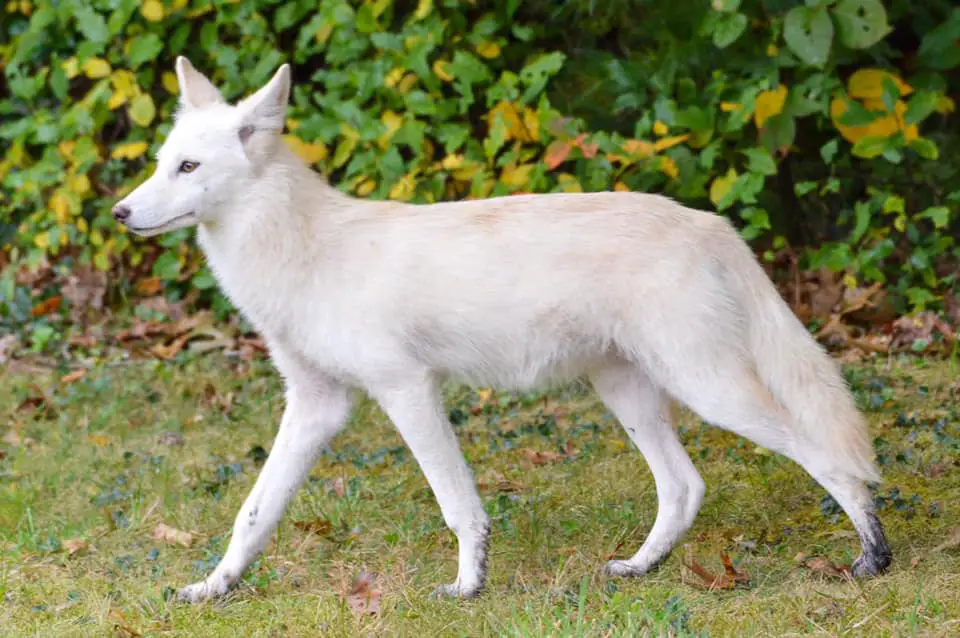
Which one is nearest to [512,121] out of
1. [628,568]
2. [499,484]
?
[499,484]

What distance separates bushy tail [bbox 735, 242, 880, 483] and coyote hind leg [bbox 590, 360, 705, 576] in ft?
1.33

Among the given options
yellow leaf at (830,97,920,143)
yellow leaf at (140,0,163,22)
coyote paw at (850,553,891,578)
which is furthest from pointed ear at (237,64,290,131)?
yellow leaf at (140,0,163,22)

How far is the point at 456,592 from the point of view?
12.7 ft

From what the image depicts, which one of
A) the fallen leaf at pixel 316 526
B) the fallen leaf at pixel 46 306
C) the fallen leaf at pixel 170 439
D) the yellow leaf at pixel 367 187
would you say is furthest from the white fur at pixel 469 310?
the fallen leaf at pixel 46 306

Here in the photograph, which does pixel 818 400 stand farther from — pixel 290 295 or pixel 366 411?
pixel 366 411

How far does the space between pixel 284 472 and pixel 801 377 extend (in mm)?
1621

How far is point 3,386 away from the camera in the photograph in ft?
22.0

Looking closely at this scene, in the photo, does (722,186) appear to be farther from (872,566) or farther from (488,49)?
(872,566)

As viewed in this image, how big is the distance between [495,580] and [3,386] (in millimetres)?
3694

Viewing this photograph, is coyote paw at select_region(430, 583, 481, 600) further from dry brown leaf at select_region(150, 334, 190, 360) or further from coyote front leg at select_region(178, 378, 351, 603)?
dry brown leaf at select_region(150, 334, 190, 360)

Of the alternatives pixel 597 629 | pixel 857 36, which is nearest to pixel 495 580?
pixel 597 629

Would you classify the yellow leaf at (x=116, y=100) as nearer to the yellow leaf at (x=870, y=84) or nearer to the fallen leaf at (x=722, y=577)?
the yellow leaf at (x=870, y=84)

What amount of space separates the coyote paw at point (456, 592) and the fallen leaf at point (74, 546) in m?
1.35

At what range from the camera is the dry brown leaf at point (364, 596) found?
3.64 m
